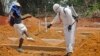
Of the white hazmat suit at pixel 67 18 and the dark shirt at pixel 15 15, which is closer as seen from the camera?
the white hazmat suit at pixel 67 18

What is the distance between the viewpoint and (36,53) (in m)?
12.9

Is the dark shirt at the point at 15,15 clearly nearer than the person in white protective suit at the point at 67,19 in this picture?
No

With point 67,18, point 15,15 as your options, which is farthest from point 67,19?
point 15,15

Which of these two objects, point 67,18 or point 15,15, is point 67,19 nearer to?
point 67,18

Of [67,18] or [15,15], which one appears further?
[15,15]

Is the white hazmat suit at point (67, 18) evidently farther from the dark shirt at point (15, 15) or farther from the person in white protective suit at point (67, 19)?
the dark shirt at point (15, 15)

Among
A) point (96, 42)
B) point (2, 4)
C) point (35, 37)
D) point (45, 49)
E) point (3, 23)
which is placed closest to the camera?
point (96, 42)

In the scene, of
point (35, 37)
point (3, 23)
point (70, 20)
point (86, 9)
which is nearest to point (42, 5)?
point (86, 9)

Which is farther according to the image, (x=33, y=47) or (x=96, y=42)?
(x=33, y=47)

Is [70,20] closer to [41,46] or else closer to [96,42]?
[96,42]

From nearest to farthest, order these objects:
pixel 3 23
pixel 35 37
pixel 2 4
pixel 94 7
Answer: pixel 35 37
pixel 3 23
pixel 2 4
pixel 94 7

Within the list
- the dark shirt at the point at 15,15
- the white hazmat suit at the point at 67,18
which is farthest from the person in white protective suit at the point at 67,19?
the dark shirt at the point at 15,15

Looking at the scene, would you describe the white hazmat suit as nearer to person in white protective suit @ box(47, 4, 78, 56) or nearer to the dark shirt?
person in white protective suit @ box(47, 4, 78, 56)

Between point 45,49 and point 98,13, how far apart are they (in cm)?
1807
